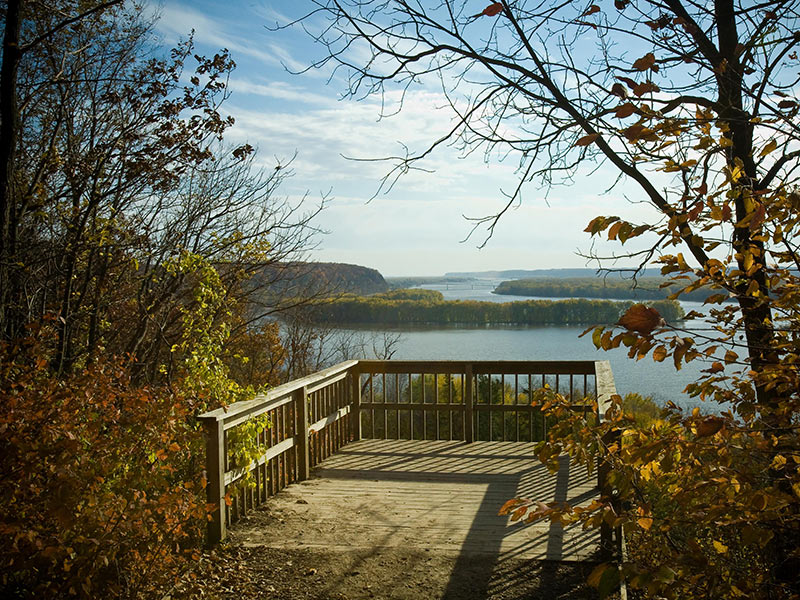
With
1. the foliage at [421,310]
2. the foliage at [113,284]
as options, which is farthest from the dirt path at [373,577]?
the foliage at [421,310]

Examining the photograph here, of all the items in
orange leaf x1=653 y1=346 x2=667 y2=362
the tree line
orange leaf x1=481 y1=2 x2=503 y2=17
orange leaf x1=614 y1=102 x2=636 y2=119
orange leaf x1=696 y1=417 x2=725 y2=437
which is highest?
orange leaf x1=481 y1=2 x2=503 y2=17

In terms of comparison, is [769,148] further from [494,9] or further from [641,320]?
[494,9]

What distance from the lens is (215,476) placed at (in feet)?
14.9

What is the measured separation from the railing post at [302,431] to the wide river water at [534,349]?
270 cm

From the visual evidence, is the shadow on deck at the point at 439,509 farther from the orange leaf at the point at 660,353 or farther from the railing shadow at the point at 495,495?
the orange leaf at the point at 660,353

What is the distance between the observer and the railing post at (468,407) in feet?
24.4

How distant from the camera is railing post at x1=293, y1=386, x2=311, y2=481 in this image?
615 cm

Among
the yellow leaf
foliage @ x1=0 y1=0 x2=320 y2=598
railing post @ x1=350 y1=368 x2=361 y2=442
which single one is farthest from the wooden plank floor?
the yellow leaf

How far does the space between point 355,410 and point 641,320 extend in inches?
249

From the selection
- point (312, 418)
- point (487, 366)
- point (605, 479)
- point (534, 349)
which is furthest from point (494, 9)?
point (534, 349)

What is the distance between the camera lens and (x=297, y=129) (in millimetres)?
9781

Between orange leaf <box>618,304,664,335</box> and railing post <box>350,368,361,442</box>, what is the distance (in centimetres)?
613

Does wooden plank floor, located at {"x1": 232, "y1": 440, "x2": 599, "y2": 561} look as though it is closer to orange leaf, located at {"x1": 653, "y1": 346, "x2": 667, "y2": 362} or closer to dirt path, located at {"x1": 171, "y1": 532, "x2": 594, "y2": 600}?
dirt path, located at {"x1": 171, "y1": 532, "x2": 594, "y2": 600}

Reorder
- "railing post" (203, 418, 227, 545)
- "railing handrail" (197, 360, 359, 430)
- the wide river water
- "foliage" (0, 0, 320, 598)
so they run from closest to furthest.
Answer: "foliage" (0, 0, 320, 598)
"railing post" (203, 418, 227, 545)
"railing handrail" (197, 360, 359, 430)
the wide river water
